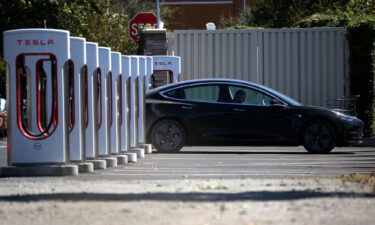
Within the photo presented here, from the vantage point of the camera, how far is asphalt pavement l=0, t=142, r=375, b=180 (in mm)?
13719

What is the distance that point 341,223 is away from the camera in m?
8.15

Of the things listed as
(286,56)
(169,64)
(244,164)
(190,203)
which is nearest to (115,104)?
(244,164)

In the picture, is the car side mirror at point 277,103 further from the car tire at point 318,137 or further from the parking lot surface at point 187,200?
the parking lot surface at point 187,200

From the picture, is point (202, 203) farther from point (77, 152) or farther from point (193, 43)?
point (193, 43)

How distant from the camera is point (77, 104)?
47.0ft

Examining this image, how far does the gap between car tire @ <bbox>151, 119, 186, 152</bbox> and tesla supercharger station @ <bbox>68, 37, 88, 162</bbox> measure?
17.8ft

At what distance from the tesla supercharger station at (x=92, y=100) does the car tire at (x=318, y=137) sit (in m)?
5.81

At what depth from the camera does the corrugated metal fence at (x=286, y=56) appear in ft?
86.0

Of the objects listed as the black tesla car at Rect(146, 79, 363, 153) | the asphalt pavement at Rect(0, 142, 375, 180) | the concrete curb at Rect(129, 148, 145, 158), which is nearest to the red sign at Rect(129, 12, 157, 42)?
the asphalt pavement at Rect(0, 142, 375, 180)

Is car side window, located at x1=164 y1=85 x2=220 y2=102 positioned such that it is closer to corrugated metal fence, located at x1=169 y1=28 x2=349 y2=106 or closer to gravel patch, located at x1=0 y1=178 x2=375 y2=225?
corrugated metal fence, located at x1=169 y1=28 x2=349 y2=106

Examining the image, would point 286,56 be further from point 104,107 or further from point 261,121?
point 104,107

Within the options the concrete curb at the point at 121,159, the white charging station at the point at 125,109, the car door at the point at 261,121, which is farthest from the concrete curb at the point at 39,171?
the car door at the point at 261,121

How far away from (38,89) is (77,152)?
102cm

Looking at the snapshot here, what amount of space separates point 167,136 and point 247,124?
155 centimetres
